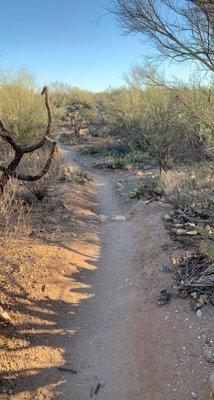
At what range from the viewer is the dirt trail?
410 centimetres

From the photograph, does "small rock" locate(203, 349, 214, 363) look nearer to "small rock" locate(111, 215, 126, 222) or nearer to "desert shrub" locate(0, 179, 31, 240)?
"desert shrub" locate(0, 179, 31, 240)

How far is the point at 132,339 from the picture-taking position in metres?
4.83

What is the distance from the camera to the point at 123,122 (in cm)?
1998

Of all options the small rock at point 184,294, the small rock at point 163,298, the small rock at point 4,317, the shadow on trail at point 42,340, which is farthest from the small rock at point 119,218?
the small rock at point 4,317

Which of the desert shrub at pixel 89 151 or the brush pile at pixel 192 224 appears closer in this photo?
the brush pile at pixel 192 224

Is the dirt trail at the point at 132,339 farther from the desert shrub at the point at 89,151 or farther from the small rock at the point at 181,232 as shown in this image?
the desert shrub at the point at 89,151

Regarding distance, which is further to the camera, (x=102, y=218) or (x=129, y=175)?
(x=129, y=175)

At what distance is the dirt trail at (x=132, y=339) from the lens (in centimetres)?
410

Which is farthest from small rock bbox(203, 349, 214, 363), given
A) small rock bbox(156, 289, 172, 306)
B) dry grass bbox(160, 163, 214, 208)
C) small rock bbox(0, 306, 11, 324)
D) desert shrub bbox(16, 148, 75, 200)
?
desert shrub bbox(16, 148, 75, 200)

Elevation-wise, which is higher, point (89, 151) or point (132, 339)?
point (89, 151)

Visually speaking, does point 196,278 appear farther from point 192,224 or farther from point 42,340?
point 42,340

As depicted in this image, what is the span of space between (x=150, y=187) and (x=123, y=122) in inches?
401

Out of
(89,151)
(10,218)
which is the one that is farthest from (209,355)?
(89,151)

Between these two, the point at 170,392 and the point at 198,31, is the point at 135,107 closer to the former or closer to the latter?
the point at 198,31
